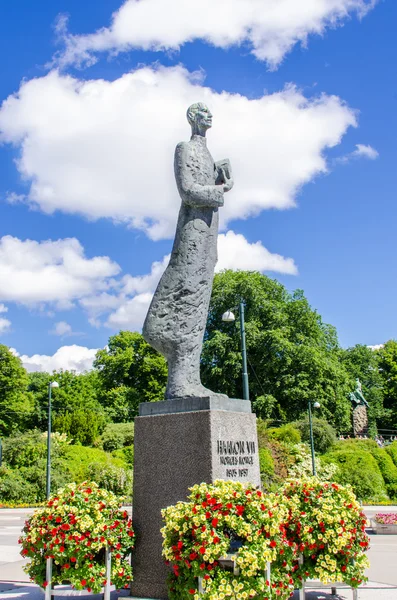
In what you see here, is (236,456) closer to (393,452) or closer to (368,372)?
(393,452)

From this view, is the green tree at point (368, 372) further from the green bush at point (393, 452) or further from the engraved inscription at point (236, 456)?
the engraved inscription at point (236, 456)

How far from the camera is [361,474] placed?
3116 cm

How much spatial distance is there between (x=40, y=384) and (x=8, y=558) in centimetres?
5698

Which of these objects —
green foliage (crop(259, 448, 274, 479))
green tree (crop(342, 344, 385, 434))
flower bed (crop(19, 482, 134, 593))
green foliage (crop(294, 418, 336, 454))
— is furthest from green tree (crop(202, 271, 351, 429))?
flower bed (crop(19, 482, 134, 593))

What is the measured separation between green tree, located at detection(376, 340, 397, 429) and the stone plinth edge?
55.4 meters

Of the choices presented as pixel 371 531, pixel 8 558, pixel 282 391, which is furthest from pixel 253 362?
pixel 8 558

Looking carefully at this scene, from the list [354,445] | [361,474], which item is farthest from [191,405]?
[354,445]

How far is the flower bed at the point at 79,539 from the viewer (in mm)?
6113

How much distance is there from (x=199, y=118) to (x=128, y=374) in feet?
148

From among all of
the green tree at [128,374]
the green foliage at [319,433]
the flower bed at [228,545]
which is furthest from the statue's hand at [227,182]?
the green tree at [128,374]

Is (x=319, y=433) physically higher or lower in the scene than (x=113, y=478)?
higher

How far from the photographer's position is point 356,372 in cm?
6328

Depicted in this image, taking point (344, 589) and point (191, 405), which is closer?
point (191, 405)

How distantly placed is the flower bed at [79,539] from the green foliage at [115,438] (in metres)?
34.1
